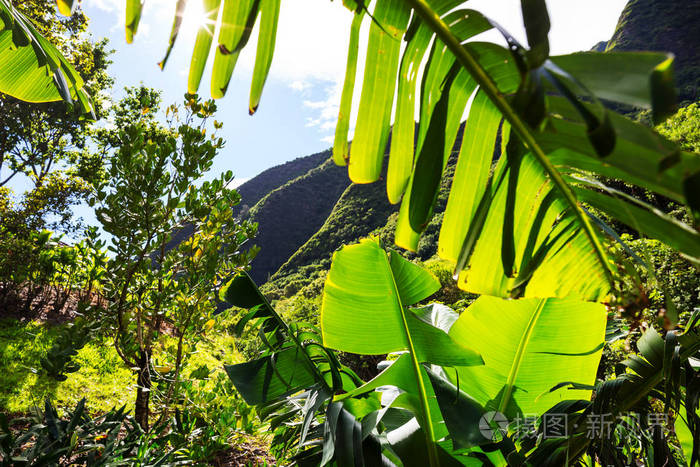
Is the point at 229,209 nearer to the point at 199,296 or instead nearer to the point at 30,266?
the point at 199,296

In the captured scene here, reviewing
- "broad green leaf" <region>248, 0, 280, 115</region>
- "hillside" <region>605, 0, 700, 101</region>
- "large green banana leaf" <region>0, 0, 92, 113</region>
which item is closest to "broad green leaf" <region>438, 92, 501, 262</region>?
"broad green leaf" <region>248, 0, 280, 115</region>

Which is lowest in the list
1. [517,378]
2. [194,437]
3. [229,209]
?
[194,437]

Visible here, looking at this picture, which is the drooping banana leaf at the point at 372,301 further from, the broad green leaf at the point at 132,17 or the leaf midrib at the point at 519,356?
the broad green leaf at the point at 132,17

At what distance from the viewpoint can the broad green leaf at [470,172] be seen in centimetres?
64

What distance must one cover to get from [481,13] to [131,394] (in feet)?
16.2

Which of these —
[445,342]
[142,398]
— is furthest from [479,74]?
[142,398]

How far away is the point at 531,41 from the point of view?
355mm

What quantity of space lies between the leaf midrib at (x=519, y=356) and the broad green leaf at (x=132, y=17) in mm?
1481

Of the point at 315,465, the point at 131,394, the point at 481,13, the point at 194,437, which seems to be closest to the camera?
the point at 481,13

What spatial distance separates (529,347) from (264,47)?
54.3 inches

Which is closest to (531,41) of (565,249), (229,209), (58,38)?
(565,249)

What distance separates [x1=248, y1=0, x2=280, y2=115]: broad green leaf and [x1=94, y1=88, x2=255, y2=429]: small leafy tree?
1.89m

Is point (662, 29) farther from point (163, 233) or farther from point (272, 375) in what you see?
point (272, 375)

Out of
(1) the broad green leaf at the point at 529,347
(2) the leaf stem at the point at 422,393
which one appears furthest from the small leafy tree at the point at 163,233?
(1) the broad green leaf at the point at 529,347
